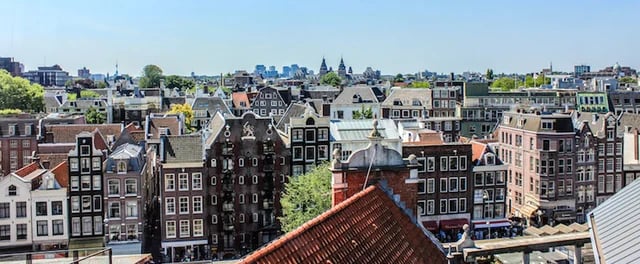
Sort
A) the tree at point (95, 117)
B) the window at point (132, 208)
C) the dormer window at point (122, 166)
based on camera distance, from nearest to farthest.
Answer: the dormer window at point (122, 166), the window at point (132, 208), the tree at point (95, 117)

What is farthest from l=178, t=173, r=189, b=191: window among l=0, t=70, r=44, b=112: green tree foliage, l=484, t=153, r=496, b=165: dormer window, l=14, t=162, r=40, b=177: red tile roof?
l=0, t=70, r=44, b=112: green tree foliage

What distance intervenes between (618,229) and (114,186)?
3614cm

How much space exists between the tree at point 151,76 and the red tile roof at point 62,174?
442 feet

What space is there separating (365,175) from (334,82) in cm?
16983

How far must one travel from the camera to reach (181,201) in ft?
156

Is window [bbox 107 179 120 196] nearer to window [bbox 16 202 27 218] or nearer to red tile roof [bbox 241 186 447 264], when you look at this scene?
window [bbox 16 202 27 218]

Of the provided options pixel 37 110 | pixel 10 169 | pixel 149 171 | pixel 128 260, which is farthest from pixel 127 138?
pixel 37 110

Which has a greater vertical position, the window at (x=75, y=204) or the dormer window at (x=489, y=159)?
the dormer window at (x=489, y=159)

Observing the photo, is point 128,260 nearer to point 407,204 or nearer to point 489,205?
point 407,204

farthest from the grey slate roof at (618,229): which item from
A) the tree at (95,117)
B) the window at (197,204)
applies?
the tree at (95,117)

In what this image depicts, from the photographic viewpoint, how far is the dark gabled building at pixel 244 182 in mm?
48688

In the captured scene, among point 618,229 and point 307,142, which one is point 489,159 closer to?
point 307,142

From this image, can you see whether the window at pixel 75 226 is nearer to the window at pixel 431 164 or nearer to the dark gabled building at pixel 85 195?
the dark gabled building at pixel 85 195

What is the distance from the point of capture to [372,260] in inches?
480
